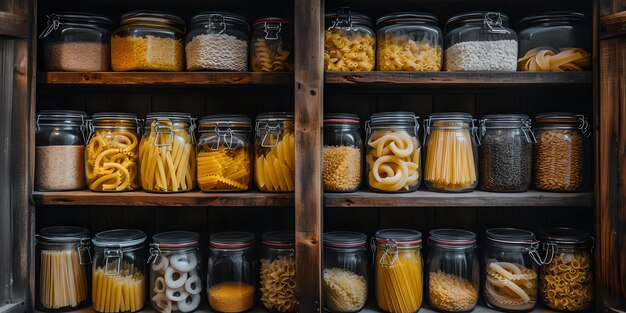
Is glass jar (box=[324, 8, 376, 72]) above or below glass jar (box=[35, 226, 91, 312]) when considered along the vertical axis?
above

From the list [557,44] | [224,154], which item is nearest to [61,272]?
[224,154]

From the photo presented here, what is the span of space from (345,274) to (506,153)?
0.61m

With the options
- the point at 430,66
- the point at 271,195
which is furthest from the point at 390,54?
the point at 271,195

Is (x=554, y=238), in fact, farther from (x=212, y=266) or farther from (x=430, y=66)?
(x=212, y=266)

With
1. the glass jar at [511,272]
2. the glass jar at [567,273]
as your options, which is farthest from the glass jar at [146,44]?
the glass jar at [567,273]

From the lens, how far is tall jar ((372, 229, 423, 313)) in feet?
4.49

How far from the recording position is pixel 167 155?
142 cm

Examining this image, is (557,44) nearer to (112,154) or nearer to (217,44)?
(217,44)

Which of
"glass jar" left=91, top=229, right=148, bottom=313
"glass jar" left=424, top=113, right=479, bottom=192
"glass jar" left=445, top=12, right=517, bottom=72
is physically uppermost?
"glass jar" left=445, top=12, right=517, bottom=72

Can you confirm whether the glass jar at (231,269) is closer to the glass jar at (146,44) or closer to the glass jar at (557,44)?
Result: the glass jar at (146,44)

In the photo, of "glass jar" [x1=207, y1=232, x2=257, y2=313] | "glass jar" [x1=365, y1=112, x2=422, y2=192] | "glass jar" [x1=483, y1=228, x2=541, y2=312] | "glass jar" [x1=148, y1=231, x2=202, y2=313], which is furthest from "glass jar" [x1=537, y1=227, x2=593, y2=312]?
"glass jar" [x1=148, y1=231, x2=202, y2=313]

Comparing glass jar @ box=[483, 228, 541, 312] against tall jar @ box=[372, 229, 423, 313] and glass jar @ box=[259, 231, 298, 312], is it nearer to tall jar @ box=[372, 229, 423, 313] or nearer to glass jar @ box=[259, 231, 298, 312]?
tall jar @ box=[372, 229, 423, 313]

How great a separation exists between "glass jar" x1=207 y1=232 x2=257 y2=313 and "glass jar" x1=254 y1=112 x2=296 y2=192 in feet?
0.65

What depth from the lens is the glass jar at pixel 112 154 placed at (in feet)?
4.67
